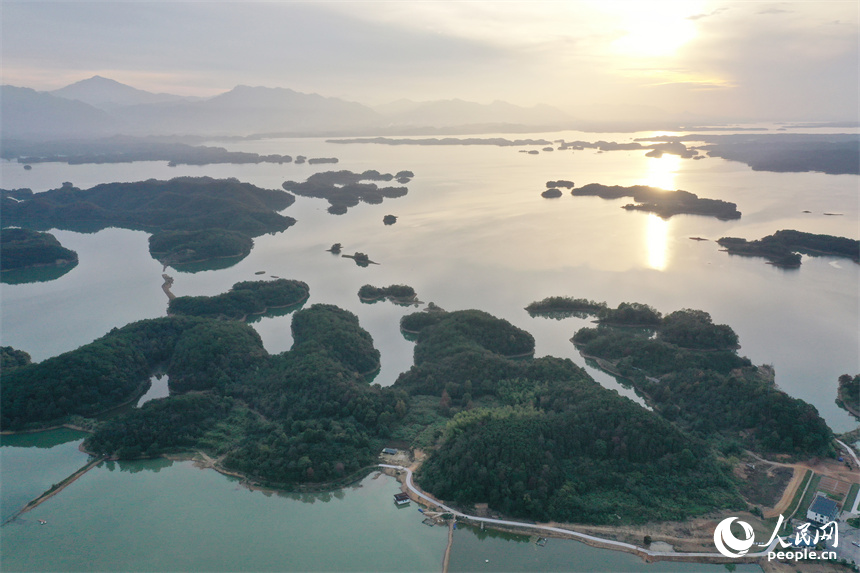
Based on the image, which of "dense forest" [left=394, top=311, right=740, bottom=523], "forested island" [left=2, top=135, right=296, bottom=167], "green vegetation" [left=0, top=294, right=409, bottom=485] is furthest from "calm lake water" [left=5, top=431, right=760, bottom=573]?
"forested island" [left=2, top=135, right=296, bottom=167]

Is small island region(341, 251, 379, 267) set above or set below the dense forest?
below

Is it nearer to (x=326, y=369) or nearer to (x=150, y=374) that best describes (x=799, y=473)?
(x=326, y=369)

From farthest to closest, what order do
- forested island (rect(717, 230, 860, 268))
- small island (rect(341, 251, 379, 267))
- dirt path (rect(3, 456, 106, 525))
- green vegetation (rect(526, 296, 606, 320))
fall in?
small island (rect(341, 251, 379, 267)) → forested island (rect(717, 230, 860, 268)) → green vegetation (rect(526, 296, 606, 320)) → dirt path (rect(3, 456, 106, 525))

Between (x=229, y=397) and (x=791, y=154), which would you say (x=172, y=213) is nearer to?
(x=229, y=397)

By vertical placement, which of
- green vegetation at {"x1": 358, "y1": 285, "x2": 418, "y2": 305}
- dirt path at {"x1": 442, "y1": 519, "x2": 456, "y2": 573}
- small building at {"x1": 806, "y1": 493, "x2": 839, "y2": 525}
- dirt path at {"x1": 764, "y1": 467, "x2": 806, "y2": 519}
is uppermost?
small building at {"x1": 806, "y1": 493, "x2": 839, "y2": 525}

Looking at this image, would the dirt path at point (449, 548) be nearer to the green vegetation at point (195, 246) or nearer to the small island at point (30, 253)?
the green vegetation at point (195, 246)

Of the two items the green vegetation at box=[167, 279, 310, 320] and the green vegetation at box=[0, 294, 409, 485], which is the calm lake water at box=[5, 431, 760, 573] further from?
the green vegetation at box=[167, 279, 310, 320]
